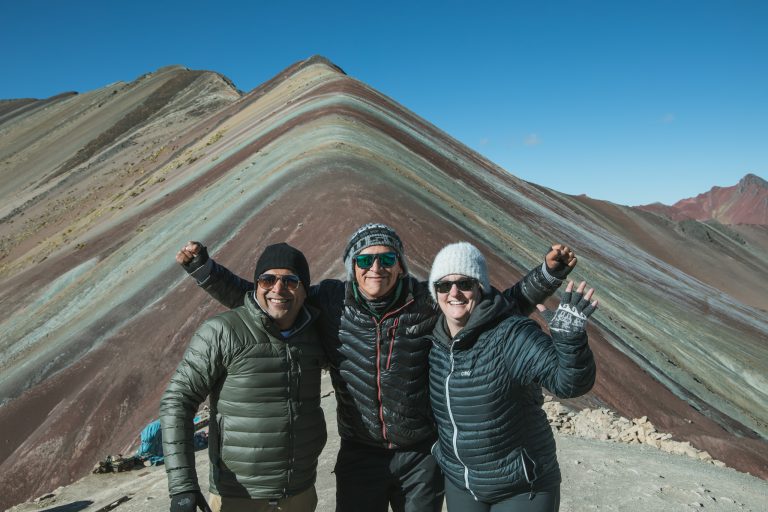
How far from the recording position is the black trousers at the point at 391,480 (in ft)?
10.6

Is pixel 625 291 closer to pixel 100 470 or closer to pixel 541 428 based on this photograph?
pixel 100 470

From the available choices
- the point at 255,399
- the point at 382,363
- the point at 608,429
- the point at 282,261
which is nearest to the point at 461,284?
the point at 382,363

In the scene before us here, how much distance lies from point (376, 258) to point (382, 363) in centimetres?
54

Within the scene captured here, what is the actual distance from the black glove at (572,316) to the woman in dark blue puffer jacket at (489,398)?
18 cm

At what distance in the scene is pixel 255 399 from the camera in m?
2.93

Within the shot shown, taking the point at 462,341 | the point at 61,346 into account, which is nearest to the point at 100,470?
the point at 61,346

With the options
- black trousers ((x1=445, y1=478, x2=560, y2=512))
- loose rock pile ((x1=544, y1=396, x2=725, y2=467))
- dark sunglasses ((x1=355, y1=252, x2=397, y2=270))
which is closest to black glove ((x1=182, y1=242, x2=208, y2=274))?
dark sunglasses ((x1=355, y1=252, x2=397, y2=270))

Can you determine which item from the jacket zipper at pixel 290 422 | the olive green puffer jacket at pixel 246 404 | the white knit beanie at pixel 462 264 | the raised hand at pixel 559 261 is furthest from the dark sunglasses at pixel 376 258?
the raised hand at pixel 559 261

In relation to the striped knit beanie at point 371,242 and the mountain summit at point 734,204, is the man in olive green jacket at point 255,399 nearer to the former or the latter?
the striped knit beanie at point 371,242

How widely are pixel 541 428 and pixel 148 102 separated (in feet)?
201

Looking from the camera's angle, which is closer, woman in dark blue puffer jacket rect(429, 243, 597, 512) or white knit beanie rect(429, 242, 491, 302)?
woman in dark blue puffer jacket rect(429, 243, 597, 512)

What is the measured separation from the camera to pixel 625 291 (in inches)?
695

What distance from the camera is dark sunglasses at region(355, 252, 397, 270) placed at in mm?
3160

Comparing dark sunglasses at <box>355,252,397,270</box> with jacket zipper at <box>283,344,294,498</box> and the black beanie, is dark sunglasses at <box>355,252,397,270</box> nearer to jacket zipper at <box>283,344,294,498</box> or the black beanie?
the black beanie
